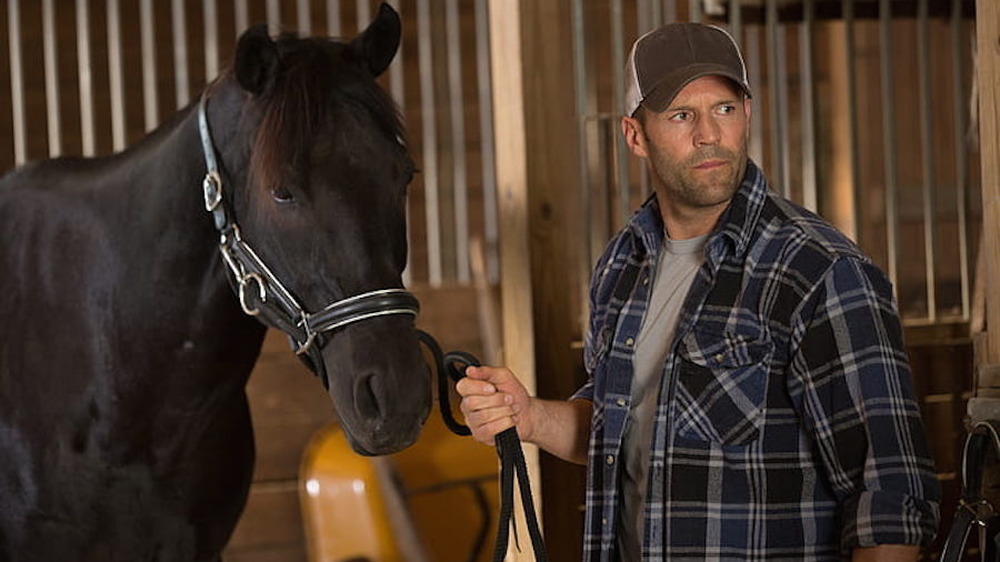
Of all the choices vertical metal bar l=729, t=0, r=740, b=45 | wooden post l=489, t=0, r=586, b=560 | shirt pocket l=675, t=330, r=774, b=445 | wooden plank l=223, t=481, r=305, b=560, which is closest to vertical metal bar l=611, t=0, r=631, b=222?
wooden post l=489, t=0, r=586, b=560

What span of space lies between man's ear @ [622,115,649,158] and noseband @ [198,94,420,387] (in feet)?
1.38

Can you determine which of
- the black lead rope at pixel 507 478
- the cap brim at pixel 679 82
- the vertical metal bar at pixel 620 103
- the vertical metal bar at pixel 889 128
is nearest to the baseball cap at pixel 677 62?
the cap brim at pixel 679 82

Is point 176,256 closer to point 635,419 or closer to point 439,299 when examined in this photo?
point 635,419

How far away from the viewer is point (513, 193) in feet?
7.02

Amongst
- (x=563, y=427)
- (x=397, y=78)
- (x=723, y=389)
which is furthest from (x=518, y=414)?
(x=397, y=78)

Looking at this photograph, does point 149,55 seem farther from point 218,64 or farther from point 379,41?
point 379,41

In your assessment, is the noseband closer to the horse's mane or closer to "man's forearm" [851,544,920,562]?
the horse's mane

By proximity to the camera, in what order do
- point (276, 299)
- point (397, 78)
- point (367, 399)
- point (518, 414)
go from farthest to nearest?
point (397, 78), point (276, 299), point (367, 399), point (518, 414)

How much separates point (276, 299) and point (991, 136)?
960 mm

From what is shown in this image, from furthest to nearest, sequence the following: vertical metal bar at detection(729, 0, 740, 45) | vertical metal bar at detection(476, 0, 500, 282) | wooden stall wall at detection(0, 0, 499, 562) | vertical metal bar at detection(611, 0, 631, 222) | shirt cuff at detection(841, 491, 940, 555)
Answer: vertical metal bar at detection(476, 0, 500, 282) < wooden stall wall at detection(0, 0, 499, 562) < vertical metal bar at detection(729, 0, 740, 45) < vertical metal bar at detection(611, 0, 631, 222) < shirt cuff at detection(841, 491, 940, 555)

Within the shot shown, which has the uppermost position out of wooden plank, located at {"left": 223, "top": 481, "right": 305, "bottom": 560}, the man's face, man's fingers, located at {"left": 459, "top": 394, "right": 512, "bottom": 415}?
the man's face

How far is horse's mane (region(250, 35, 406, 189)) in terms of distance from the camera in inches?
68.2

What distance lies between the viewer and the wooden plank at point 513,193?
6.94 feet

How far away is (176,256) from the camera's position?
77.0 inches
